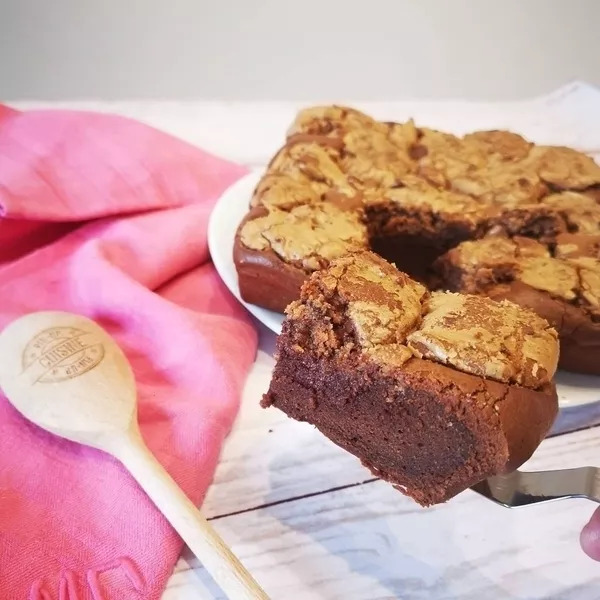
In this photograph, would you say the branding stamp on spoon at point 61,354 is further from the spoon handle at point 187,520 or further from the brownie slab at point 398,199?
the brownie slab at point 398,199

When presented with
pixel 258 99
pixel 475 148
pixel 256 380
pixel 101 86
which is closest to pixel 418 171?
pixel 475 148

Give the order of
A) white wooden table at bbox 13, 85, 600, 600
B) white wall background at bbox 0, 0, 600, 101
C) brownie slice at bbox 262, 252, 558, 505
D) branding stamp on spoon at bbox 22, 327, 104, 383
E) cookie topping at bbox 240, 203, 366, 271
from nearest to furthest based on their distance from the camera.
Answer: brownie slice at bbox 262, 252, 558, 505 → white wooden table at bbox 13, 85, 600, 600 → branding stamp on spoon at bbox 22, 327, 104, 383 → cookie topping at bbox 240, 203, 366, 271 → white wall background at bbox 0, 0, 600, 101

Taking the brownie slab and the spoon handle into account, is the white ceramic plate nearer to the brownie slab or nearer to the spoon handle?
the brownie slab

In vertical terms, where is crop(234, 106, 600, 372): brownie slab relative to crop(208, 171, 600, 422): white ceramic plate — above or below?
above

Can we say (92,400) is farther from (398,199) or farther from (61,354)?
(398,199)

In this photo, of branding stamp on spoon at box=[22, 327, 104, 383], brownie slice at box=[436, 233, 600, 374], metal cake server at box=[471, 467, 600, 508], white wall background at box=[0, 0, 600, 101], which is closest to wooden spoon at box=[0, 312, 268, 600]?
branding stamp on spoon at box=[22, 327, 104, 383]

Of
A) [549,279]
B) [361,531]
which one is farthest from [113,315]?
[549,279]

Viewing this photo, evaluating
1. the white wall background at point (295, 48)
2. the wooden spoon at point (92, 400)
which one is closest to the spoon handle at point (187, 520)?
the wooden spoon at point (92, 400)
